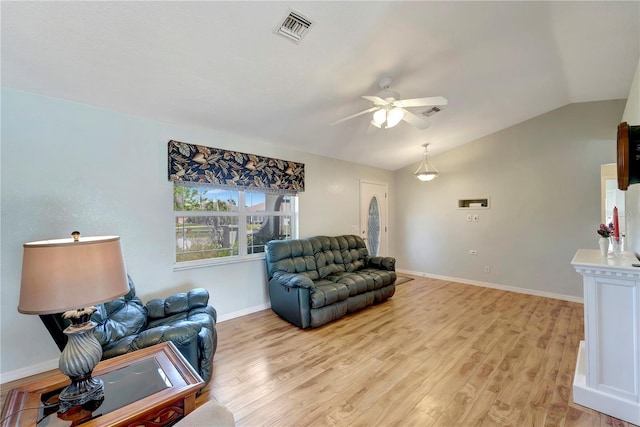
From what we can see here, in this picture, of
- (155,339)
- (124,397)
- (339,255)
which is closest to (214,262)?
(155,339)

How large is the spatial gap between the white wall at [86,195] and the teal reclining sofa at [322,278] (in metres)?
0.63

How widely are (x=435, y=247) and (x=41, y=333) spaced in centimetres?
592

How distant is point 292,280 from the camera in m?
3.13

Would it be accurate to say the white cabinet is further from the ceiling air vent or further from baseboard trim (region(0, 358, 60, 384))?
baseboard trim (region(0, 358, 60, 384))

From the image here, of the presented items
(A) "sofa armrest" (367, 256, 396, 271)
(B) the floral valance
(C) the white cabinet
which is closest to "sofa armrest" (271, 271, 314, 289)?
(B) the floral valance

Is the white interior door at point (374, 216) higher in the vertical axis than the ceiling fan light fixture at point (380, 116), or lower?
lower

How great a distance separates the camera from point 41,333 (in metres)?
2.29

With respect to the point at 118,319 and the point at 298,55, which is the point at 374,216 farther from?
the point at 118,319

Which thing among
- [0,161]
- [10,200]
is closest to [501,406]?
[10,200]

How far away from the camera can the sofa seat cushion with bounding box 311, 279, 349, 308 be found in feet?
10.0

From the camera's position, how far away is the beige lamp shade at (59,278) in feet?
3.40

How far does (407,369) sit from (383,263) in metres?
2.04

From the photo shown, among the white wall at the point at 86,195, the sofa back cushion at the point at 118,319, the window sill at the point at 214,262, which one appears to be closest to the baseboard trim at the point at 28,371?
the white wall at the point at 86,195

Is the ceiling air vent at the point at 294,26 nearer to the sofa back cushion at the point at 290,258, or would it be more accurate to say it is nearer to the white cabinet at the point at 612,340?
the sofa back cushion at the point at 290,258
